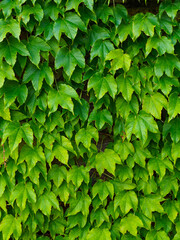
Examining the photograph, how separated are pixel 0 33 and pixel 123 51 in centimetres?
78

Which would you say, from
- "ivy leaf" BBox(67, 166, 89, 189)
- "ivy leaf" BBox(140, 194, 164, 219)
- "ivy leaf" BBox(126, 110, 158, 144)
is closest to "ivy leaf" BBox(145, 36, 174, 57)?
"ivy leaf" BBox(126, 110, 158, 144)

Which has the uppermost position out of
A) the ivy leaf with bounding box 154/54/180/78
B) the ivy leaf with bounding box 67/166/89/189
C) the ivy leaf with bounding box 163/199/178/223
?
the ivy leaf with bounding box 154/54/180/78

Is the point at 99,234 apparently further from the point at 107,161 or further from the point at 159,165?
the point at 159,165

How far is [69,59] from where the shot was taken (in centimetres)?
188

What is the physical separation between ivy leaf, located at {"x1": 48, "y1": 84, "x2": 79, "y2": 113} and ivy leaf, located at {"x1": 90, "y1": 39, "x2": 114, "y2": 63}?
0.29m

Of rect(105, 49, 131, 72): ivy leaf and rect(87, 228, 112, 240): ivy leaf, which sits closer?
rect(105, 49, 131, 72): ivy leaf

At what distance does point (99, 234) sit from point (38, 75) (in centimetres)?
120

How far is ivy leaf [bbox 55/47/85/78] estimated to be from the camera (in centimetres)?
186

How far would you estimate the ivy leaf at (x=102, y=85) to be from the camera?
1.88 metres

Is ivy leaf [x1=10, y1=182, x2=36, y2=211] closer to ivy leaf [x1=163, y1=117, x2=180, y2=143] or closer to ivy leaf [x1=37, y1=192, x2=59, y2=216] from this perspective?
ivy leaf [x1=37, y1=192, x2=59, y2=216]

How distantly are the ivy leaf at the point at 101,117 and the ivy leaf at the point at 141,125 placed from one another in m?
0.13

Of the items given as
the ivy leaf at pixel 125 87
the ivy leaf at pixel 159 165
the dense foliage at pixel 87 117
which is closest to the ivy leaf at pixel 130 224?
the dense foliage at pixel 87 117

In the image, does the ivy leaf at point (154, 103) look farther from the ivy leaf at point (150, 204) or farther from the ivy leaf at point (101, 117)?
the ivy leaf at point (150, 204)

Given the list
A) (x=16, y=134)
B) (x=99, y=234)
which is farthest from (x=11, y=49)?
(x=99, y=234)
